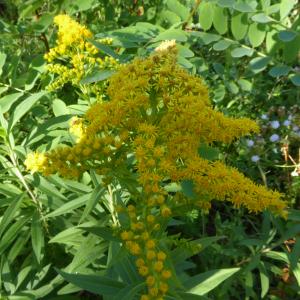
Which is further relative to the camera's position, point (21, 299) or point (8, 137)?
point (8, 137)

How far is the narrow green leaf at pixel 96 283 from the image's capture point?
1.90 meters

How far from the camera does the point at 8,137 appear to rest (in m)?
2.49

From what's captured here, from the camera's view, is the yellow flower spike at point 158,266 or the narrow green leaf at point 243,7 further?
the narrow green leaf at point 243,7

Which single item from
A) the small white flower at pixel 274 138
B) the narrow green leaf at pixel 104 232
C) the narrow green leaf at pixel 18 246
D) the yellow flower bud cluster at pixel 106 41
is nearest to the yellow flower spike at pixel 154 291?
the narrow green leaf at pixel 104 232

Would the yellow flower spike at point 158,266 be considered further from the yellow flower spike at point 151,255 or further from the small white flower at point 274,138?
the small white flower at point 274,138

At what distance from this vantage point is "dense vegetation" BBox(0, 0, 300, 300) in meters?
1.76

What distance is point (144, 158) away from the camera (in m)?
1.69

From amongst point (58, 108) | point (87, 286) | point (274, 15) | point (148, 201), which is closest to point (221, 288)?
point (87, 286)

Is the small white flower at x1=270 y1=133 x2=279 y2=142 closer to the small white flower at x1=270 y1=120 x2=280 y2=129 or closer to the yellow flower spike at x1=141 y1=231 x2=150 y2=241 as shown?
the small white flower at x1=270 y1=120 x2=280 y2=129

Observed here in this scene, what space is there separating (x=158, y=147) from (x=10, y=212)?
0.98 meters

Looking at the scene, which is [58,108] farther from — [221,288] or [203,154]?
[221,288]

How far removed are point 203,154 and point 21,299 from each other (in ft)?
4.03

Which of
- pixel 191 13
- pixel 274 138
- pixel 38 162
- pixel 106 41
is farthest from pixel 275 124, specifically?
pixel 38 162

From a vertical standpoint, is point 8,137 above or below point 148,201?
below
